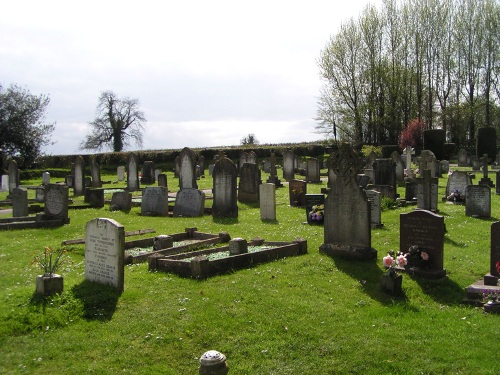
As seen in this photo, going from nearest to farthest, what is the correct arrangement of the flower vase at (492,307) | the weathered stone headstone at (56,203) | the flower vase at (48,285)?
the flower vase at (492,307) → the flower vase at (48,285) → the weathered stone headstone at (56,203)

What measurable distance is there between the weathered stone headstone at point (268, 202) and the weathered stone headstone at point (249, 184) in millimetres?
4590

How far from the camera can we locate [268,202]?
18141mm

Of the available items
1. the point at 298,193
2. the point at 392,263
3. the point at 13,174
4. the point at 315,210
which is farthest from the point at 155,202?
the point at 13,174

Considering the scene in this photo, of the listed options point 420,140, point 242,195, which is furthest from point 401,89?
point 242,195

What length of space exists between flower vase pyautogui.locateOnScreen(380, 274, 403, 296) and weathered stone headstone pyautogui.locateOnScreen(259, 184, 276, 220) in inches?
346

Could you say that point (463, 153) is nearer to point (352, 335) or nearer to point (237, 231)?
point (237, 231)

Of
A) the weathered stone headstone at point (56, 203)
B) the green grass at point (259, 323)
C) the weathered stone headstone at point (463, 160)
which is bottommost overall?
the green grass at point (259, 323)

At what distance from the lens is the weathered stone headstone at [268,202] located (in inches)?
712

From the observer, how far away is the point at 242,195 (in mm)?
23250

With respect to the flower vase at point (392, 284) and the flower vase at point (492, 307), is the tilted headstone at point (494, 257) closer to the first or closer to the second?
the flower vase at point (492, 307)

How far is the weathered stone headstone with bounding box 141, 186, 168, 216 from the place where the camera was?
1967 centimetres

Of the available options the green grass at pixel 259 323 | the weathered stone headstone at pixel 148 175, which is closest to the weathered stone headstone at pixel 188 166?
the weathered stone headstone at pixel 148 175

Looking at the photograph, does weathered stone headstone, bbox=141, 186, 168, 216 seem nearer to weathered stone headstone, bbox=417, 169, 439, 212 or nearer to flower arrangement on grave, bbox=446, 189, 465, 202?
weathered stone headstone, bbox=417, 169, 439, 212

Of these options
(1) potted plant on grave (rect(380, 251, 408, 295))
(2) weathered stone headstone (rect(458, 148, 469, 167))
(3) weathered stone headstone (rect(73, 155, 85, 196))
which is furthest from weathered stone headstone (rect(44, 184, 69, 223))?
(2) weathered stone headstone (rect(458, 148, 469, 167))
